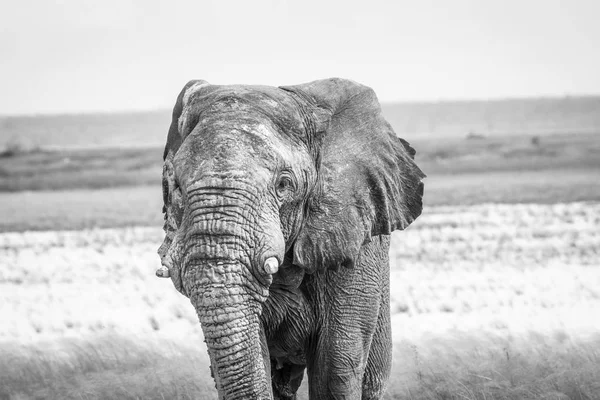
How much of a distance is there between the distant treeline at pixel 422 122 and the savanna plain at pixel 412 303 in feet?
207

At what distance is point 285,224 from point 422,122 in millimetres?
112442

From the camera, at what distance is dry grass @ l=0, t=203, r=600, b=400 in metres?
10.9

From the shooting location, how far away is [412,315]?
17.1 m

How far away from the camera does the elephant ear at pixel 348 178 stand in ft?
24.0

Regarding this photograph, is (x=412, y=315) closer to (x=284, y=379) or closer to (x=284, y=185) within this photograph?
(x=284, y=379)

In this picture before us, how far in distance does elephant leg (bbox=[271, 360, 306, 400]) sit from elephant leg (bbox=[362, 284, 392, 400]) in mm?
572

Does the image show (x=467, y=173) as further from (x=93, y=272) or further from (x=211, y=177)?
(x=211, y=177)

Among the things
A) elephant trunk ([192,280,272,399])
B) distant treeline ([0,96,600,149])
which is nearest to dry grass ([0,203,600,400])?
elephant trunk ([192,280,272,399])

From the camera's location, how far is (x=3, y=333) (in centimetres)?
1589

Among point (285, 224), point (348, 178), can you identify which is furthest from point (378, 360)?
point (285, 224)

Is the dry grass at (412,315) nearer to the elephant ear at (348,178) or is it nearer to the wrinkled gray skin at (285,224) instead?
the wrinkled gray skin at (285,224)

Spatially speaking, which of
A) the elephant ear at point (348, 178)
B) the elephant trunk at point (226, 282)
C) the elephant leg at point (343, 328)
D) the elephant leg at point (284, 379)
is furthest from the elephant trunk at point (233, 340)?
the elephant leg at point (284, 379)

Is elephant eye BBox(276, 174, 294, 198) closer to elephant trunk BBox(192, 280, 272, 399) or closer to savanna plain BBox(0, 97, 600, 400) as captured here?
elephant trunk BBox(192, 280, 272, 399)

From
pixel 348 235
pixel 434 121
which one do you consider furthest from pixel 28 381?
pixel 434 121
